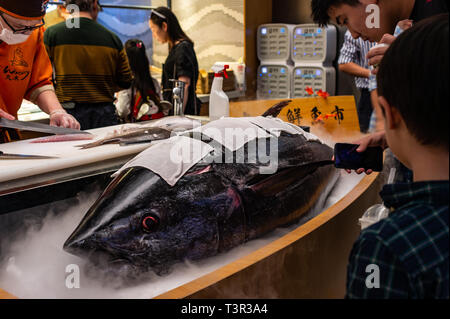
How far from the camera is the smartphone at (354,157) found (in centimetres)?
119

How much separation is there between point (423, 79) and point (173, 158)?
81cm

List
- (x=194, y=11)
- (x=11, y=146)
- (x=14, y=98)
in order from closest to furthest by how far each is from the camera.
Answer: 1. (x=11, y=146)
2. (x=14, y=98)
3. (x=194, y=11)

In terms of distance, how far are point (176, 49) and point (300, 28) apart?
2.34m

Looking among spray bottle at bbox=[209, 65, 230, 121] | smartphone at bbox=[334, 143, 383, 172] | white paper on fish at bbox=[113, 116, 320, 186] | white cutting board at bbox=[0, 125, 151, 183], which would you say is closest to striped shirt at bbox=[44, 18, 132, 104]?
spray bottle at bbox=[209, 65, 230, 121]

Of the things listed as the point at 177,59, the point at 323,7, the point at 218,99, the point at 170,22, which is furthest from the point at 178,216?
the point at 170,22

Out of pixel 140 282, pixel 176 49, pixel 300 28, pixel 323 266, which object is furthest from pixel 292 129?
pixel 300 28

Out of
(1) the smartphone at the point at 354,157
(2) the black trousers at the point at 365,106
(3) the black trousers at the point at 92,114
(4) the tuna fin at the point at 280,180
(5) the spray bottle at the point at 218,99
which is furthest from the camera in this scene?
(2) the black trousers at the point at 365,106

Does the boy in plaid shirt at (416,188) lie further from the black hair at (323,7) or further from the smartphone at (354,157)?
the black hair at (323,7)

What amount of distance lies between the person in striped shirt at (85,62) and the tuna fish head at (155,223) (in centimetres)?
212

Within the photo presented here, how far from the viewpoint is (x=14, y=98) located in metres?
2.19

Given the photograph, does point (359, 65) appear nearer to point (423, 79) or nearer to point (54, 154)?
point (54, 154)

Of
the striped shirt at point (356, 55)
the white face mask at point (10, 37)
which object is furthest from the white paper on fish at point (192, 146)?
the striped shirt at point (356, 55)

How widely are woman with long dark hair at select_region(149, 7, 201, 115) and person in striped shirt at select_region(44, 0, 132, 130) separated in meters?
0.41

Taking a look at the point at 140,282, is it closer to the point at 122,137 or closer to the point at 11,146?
the point at 122,137
